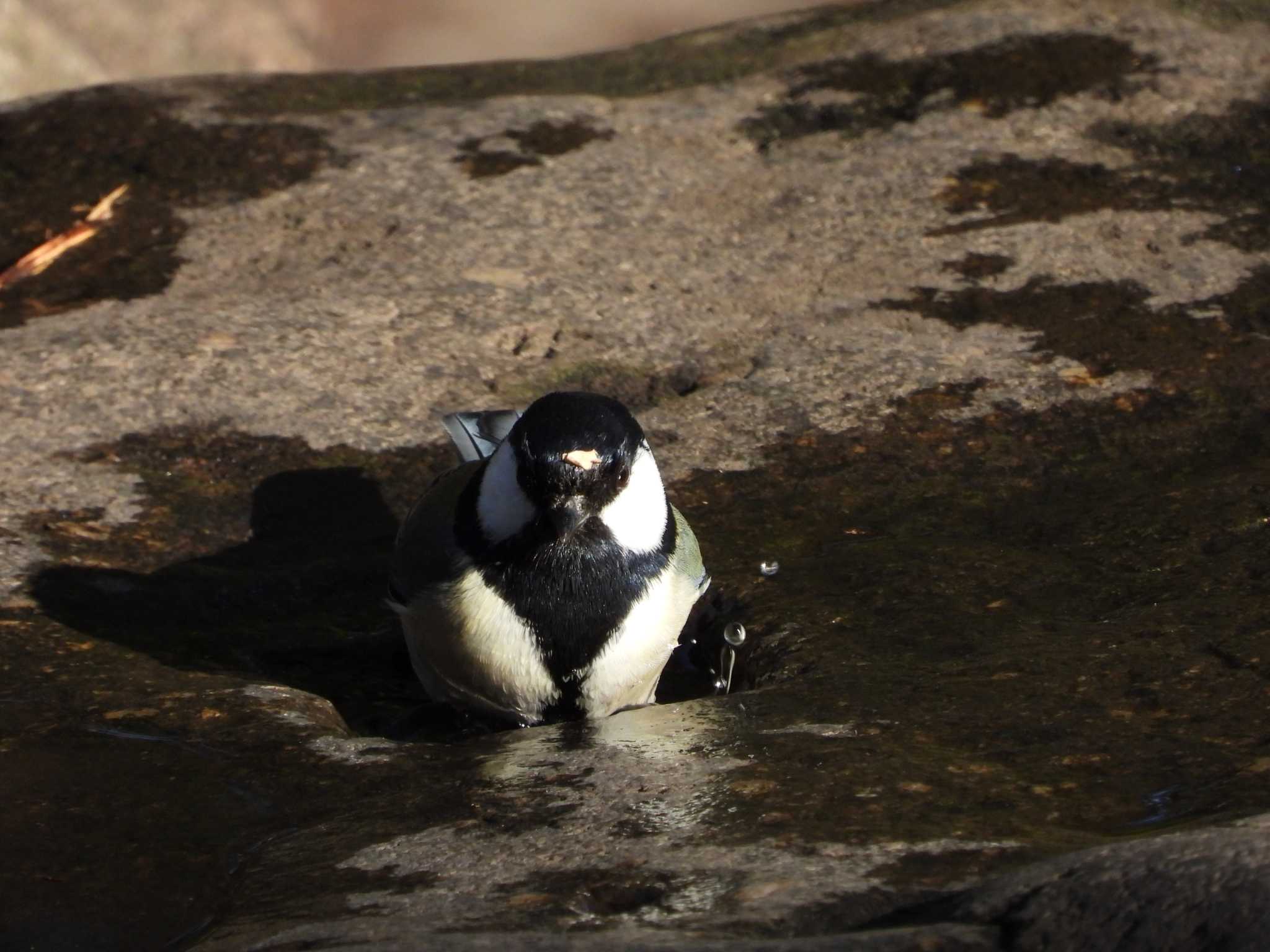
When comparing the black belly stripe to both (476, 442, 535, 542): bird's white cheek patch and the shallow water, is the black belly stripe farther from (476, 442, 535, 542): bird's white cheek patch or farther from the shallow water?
the shallow water

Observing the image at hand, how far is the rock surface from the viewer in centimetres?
226

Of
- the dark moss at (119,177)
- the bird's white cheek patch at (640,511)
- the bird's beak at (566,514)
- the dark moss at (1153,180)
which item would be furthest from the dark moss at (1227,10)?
the bird's beak at (566,514)

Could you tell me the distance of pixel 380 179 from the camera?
198 inches

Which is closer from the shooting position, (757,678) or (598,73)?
(757,678)

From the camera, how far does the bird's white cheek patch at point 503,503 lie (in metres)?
3.01

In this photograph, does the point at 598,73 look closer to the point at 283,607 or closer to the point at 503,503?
the point at 283,607

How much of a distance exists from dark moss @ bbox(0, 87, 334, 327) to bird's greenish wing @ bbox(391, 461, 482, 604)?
63.0 inches

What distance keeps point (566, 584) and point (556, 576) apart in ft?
0.07

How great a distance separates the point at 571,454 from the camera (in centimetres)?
290

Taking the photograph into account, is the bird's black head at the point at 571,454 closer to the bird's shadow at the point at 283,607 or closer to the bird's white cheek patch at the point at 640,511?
the bird's white cheek patch at the point at 640,511

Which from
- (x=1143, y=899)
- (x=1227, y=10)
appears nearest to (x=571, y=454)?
(x=1143, y=899)

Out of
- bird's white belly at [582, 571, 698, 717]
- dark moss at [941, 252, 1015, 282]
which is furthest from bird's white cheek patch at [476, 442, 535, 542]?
dark moss at [941, 252, 1015, 282]

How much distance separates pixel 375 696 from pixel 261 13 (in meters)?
6.71

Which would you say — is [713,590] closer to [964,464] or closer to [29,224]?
[964,464]
